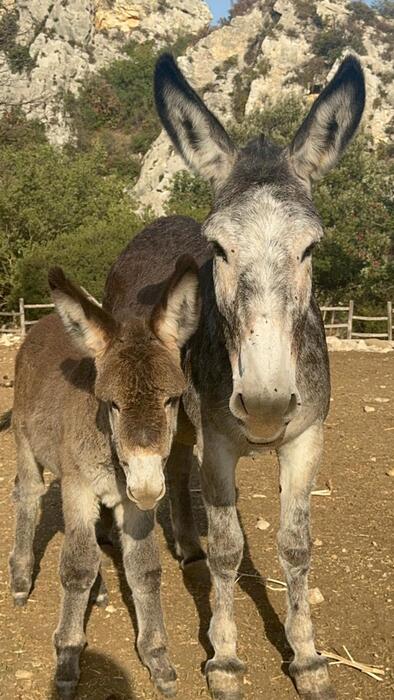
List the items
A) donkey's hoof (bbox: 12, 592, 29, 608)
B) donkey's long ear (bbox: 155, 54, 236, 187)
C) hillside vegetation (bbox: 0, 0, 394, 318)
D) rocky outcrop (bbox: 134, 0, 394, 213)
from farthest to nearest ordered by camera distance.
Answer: rocky outcrop (bbox: 134, 0, 394, 213), hillside vegetation (bbox: 0, 0, 394, 318), donkey's hoof (bbox: 12, 592, 29, 608), donkey's long ear (bbox: 155, 54, 236, 187)

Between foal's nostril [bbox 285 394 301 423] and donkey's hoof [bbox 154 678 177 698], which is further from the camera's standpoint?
donkey's hoof [bbox 154 678 177 698]

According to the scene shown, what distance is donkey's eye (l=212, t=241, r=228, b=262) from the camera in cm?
348

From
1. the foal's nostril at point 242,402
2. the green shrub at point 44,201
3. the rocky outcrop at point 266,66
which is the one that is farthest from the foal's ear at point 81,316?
the rocky outcrop at point 266,66

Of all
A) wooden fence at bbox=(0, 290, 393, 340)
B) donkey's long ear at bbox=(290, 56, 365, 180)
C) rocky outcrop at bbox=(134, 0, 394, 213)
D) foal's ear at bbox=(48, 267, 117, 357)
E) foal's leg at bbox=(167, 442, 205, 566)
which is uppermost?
rocky outcrop at bbox=(134, 0, 394, 213)

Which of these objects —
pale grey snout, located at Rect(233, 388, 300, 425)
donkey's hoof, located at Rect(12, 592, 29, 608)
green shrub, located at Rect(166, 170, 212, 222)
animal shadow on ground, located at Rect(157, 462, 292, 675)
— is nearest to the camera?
pale grey snout, located at Rect(233, 388, 300, 425)

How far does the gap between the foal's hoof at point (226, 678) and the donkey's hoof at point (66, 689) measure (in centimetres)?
83

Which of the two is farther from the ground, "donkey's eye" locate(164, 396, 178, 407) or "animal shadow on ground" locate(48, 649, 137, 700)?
"donkey's eye" locate(164, 396, 178, 407)

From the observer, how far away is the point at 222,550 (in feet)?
14.1

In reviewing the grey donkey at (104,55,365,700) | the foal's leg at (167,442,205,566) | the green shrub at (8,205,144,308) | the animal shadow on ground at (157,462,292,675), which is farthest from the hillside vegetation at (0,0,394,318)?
the grey donkey at (104,55,365,700)

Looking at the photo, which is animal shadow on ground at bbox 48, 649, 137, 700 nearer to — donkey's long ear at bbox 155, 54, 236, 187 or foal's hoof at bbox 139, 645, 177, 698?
foal's hoof at bbox 139, 645, 177, 698

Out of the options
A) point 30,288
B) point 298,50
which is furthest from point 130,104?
point 30,288

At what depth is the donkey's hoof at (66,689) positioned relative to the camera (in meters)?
4.09

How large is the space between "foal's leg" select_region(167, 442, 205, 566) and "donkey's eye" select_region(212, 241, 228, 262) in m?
2.80

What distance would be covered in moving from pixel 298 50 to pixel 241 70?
22.1 feet
